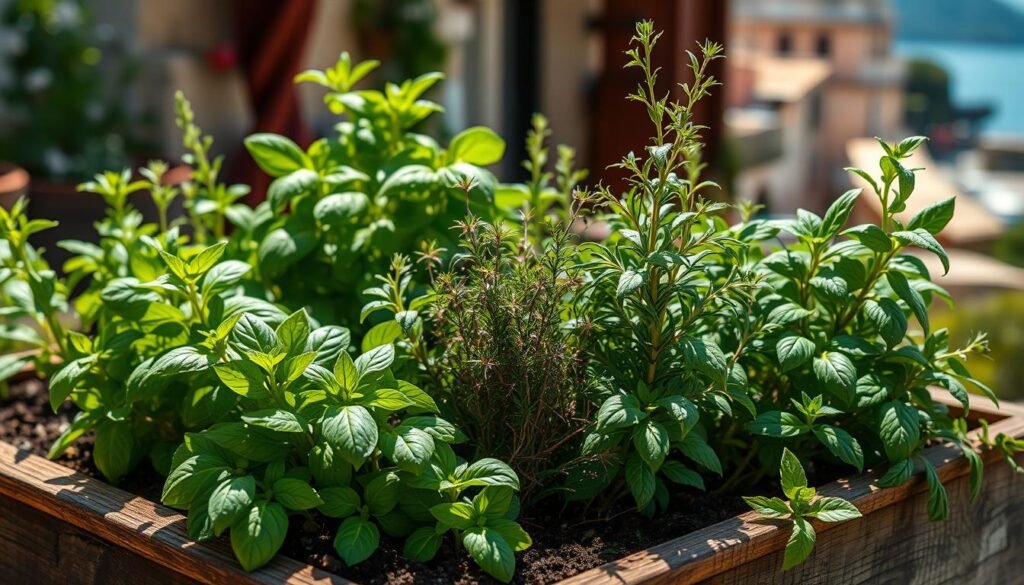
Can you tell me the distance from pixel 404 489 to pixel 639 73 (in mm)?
6876

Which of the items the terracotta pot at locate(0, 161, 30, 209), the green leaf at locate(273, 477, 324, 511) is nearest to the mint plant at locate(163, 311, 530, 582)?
the green leaf at locate(273, 477, 324, 511)

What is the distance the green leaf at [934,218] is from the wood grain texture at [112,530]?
0.93 m

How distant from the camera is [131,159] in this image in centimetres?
519

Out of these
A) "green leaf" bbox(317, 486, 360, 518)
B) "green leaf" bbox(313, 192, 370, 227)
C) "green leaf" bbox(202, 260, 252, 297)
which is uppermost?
"green leaf" bbox(313, 192, 370, 227)

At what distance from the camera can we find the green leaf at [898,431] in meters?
1.64

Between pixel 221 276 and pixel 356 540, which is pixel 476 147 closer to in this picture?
pixel 221 276

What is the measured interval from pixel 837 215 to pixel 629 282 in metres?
0.44

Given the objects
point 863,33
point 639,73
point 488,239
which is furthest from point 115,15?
point 863,33

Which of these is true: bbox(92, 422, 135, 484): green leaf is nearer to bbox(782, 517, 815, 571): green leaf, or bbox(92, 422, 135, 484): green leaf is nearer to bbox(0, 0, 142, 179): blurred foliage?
bbox(782, 517, 815, 571): green leaf

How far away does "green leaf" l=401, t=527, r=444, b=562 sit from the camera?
147 cm

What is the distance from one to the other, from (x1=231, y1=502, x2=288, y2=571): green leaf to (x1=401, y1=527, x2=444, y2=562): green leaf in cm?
16

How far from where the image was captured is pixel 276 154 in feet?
6.40

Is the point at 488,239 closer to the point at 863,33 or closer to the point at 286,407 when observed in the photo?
the point at 286,407

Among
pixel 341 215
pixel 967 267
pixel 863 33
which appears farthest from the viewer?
pixel 863 33
